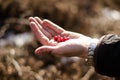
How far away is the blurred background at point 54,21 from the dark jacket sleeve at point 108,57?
1277 mm

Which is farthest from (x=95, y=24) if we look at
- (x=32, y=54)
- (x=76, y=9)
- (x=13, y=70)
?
(x=13, y=70)

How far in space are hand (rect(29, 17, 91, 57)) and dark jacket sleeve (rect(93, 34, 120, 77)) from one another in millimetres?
147

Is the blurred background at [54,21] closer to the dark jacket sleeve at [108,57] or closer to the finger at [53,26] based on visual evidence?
the finger at [53,26]

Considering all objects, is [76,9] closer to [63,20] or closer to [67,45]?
[63,20]

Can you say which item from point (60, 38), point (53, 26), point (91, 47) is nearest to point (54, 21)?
point (53, 26)

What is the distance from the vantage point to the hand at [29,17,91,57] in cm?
255

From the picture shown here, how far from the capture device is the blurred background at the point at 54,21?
4195 mm

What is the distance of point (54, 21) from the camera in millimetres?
5621

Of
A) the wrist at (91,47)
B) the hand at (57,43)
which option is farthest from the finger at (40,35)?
the wrist at (91,47)

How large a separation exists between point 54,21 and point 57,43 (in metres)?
2.91

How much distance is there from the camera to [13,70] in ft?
11.8

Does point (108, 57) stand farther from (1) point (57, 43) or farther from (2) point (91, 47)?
(1) point (57, 43)

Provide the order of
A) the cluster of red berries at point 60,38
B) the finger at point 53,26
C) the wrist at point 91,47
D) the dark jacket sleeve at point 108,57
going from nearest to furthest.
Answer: the dark jacket sleeve at point 108,57
the wrist at point 91,47
the cluster of red berries at point 60,38
the finger at point 53,26

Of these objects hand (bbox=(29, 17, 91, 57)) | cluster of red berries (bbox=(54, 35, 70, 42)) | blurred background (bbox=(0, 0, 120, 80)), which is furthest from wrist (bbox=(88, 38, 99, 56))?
blurred background (bbox=(0, 0, 120, 80))
